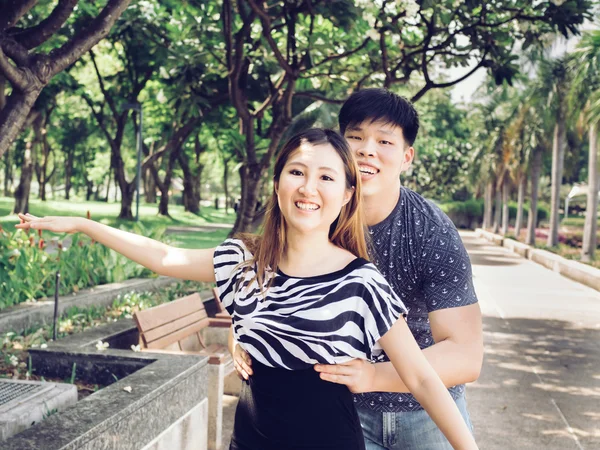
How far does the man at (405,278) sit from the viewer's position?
2.29 metres

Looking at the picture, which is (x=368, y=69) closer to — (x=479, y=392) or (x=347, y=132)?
(x=479, y=392)

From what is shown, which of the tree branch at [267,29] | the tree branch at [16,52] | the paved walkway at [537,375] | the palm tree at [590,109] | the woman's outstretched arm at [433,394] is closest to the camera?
the woman's outstretched arm at [433,394]

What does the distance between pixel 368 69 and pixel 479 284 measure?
572 centimetres

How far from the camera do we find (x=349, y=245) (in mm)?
2363

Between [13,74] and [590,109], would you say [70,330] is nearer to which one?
[13,74]

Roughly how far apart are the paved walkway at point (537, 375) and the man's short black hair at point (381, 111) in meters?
3.72

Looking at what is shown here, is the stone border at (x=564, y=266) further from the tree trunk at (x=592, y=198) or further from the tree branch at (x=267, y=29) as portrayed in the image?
the tree branch at (x=267, y=29)

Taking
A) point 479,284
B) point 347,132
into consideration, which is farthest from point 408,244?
point 479,284

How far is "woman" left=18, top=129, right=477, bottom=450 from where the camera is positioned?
7.11ft

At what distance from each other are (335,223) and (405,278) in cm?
28

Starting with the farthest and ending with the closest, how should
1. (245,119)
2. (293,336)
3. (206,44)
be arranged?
(206,44), (245,119), (293,336)

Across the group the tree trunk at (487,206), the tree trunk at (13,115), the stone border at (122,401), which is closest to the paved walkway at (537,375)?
the stone border at (122,401)

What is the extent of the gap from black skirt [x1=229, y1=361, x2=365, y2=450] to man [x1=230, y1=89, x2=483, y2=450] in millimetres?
62

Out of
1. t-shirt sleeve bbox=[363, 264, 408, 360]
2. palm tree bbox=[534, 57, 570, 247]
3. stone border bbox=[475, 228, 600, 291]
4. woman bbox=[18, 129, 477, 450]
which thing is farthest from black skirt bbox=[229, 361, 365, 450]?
palm tree bbox=[534, 57, 570, 247]
